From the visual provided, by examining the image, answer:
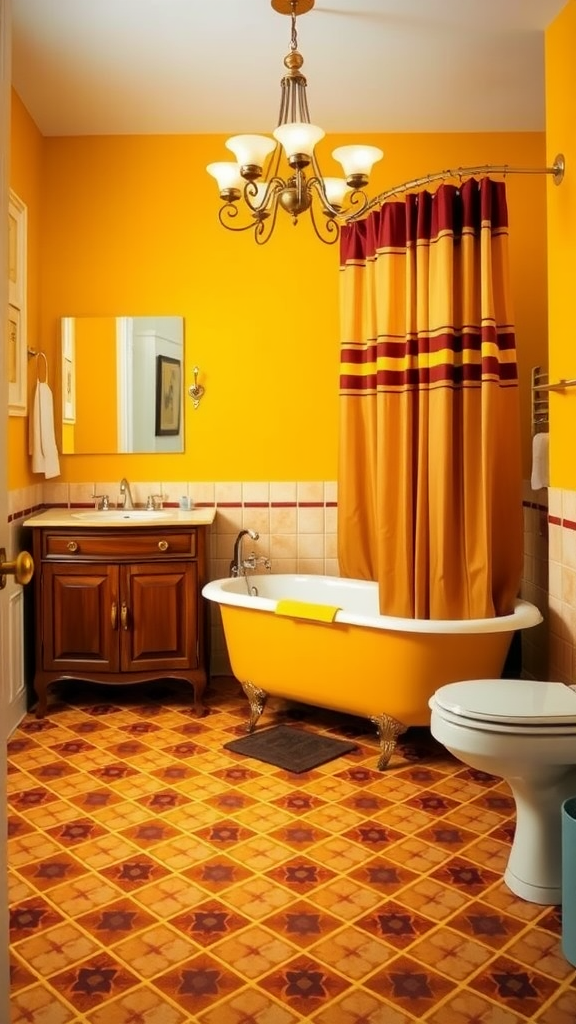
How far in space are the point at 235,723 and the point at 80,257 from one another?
2409 mm

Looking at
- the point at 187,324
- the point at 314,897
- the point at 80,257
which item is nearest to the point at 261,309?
the point at 187,324

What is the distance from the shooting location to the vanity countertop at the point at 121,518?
3.82 m

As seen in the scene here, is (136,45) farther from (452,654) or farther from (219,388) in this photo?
(452,654)

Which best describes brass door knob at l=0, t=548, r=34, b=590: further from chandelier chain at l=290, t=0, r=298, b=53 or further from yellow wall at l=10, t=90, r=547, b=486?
yellow wall at l=10, t=90, r=547, b=486

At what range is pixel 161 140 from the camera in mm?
4340

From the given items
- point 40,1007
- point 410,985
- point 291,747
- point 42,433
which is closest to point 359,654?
point 291,747

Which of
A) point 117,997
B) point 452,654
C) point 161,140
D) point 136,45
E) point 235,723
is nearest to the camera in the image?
point 117,997

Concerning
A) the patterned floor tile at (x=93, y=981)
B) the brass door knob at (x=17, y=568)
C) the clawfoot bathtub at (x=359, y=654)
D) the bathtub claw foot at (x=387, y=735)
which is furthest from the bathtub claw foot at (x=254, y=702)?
the brass door knob at (x=17, y=568)

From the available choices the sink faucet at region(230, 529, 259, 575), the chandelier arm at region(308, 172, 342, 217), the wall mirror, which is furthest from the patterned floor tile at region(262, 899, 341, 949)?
the wall mirror

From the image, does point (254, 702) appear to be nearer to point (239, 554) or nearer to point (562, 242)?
point (239, 554)

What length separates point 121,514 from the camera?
4254 millimetres

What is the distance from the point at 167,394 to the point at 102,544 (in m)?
0.93

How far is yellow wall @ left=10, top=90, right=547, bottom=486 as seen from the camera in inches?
170

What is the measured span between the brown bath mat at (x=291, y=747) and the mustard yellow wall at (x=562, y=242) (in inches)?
52.9
